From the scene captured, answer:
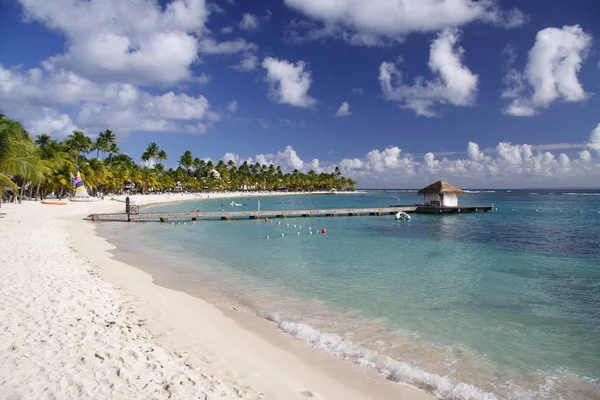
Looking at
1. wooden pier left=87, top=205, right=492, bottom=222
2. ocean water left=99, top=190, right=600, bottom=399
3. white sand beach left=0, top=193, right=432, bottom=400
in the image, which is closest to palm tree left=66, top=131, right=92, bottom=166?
wooden pier left=87, top=205, right=492, bottom=222

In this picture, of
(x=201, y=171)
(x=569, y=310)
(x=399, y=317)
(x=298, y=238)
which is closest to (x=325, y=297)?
(x=399, y=317)

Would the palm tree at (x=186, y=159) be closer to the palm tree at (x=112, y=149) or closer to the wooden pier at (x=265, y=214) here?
the palm tree at (x=112, y=149)

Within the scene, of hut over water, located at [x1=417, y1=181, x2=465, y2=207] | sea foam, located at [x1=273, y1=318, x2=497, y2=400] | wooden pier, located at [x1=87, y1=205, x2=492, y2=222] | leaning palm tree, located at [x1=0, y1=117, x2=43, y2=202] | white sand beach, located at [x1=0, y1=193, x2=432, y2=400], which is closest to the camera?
white sand beach, located at [x1=0, y1=193, x2=432, y2=400]

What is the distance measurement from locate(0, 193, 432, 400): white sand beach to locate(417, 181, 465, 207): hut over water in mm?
44656

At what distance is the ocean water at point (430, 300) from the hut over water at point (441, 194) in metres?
24.3

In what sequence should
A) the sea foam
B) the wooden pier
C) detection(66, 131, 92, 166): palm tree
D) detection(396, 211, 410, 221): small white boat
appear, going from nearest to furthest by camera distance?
the sea foam → the wooden pier → detection(396, 211, 410, 221): small white boat → detection(66, 131, 92, 166): palm tree

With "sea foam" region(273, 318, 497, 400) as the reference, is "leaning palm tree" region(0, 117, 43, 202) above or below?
above

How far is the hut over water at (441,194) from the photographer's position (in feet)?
162

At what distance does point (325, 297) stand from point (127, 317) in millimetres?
5772

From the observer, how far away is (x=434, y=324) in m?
9.20

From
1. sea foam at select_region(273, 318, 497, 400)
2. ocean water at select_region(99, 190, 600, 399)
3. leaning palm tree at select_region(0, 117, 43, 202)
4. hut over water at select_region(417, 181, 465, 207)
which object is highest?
leaning palm tree at select_region(0, 117, 43, 202)

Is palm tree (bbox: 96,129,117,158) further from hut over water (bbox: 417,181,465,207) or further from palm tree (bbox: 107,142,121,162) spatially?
hut over water (bbox: 417,181,465,207)

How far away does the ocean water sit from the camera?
22.4ft

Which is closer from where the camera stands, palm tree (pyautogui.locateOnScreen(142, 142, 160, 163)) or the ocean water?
the ocean water
